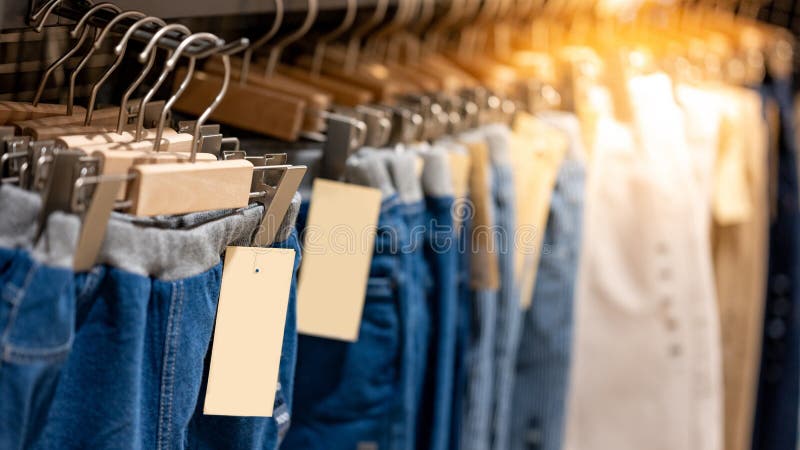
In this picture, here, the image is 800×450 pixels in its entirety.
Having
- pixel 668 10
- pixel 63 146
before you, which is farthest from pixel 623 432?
pixel 63 146

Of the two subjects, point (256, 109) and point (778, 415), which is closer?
point (256, 109)

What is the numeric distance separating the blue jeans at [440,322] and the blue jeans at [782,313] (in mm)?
947

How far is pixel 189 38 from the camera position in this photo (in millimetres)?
712

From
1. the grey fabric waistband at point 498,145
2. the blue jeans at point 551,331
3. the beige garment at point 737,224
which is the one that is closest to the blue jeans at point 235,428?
the grey fabric waistband at point 498,145

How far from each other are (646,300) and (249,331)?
3.14 feet

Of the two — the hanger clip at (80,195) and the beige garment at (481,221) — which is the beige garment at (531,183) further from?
the hanger clip at (80,195)

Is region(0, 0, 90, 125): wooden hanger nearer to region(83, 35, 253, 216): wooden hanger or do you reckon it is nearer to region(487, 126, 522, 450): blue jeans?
region(83, 35, 253, 216): wooden hanger

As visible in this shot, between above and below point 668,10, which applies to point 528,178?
below

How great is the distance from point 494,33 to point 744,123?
1.58ft

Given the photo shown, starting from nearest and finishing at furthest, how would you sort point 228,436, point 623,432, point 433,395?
point 228,436 < point 433,395 < point 623,432

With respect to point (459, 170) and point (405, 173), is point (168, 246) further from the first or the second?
point (459, 170)

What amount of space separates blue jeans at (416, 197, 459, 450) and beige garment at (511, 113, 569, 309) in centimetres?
16

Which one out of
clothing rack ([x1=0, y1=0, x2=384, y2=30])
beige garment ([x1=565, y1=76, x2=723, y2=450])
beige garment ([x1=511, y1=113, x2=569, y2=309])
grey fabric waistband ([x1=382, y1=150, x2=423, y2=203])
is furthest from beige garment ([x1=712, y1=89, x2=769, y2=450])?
clothing rack ([x1=0, y1=0, x2=384, y2=30])

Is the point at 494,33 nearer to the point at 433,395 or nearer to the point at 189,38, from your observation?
the point at 433,395
